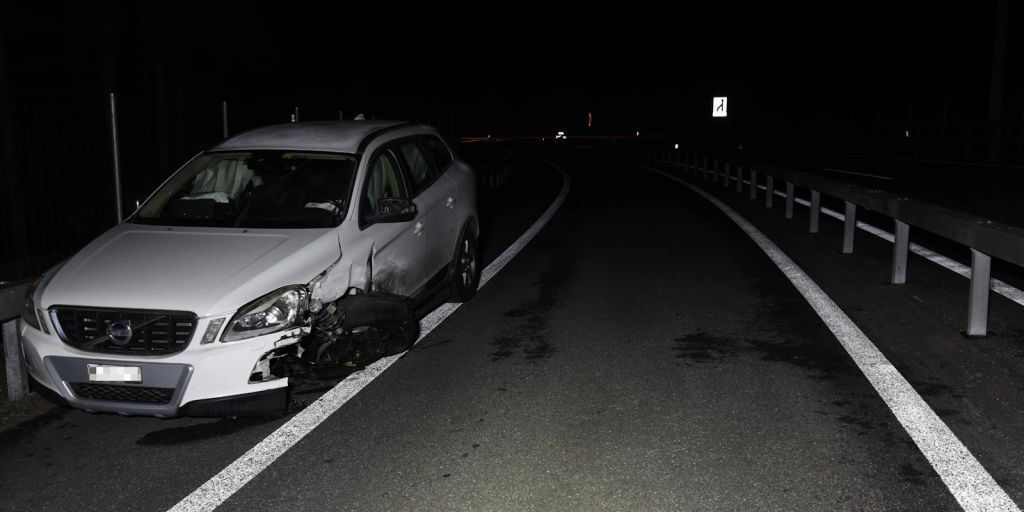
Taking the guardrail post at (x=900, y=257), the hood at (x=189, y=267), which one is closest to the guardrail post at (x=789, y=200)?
the guardrail post at (x=900, y=257)

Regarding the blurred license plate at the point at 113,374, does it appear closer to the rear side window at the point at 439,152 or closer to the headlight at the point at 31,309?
the headlight at the point at 31,309

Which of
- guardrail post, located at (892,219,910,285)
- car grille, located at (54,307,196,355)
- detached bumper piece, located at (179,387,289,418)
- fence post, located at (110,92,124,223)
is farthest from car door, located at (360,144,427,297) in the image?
guardrail post, located at (892,219,910,285)

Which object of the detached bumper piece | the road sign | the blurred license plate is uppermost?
the road sign

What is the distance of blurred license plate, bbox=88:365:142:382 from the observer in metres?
5.01

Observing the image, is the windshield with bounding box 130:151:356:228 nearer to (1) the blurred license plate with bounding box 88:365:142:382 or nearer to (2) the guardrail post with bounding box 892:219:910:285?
(1) the blurred license plate with bounding box 88:365:142:382

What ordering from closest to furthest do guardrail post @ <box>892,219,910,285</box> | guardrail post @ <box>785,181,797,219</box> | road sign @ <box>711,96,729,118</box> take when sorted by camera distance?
guardrail post @ <box>892,219,910,285</box> < guardrail post @ <box>785,181,797,219</box> < road sign @ <box>711,96,729,118</box>

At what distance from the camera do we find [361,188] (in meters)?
6.68

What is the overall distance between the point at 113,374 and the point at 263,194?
2.16m

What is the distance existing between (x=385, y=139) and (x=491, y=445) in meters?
3.33

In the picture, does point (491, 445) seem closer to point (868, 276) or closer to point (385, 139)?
point (385, 139)

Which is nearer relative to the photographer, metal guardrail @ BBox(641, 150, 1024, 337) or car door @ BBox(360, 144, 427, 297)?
car door @ BBox(360, 144, 427, 297)

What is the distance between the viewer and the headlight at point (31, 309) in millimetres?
5391

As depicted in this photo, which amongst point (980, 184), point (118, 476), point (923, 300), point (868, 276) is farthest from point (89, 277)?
point (980, 184)

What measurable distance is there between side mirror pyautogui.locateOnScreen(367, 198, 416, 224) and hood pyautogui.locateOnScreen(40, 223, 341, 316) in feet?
1.41
